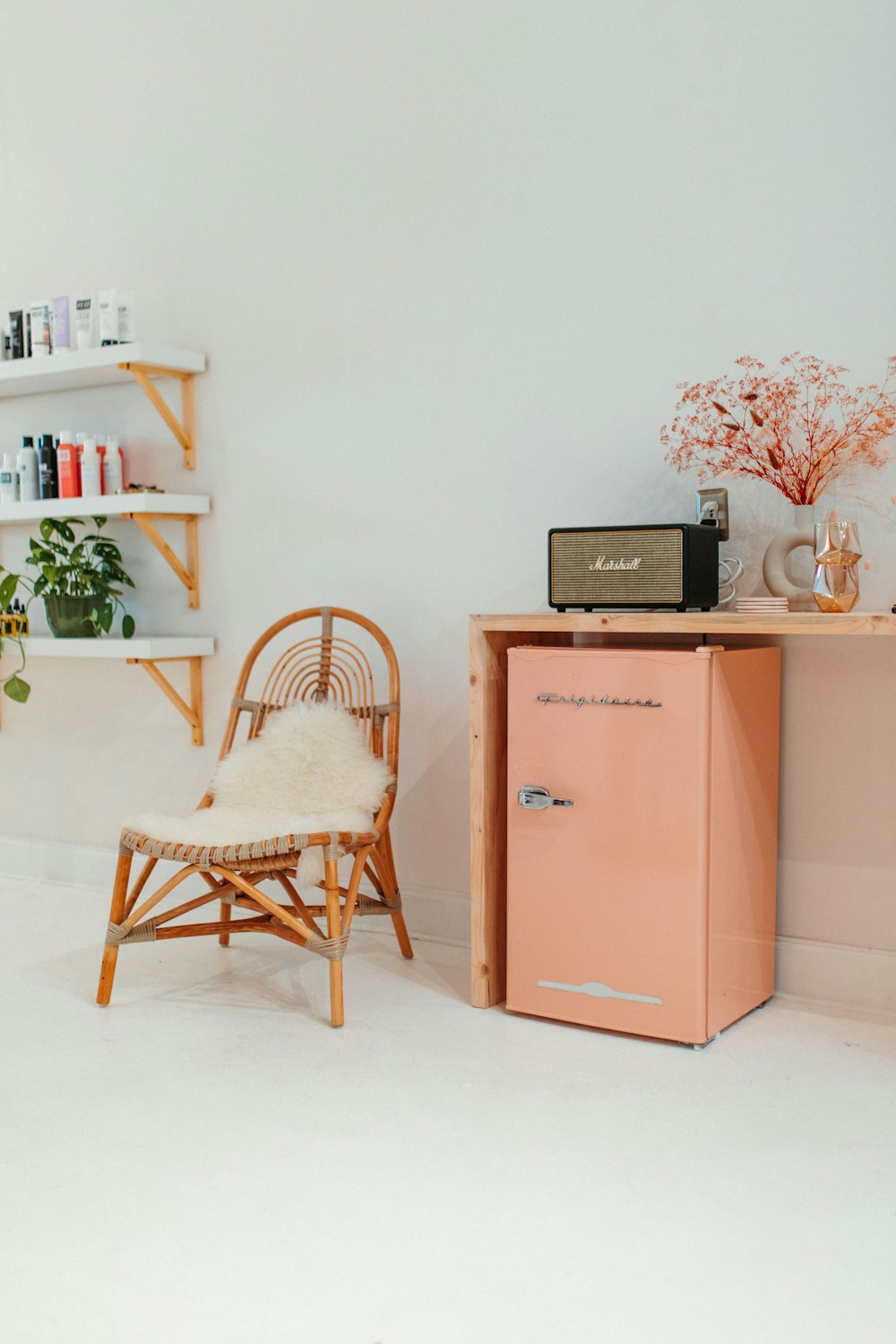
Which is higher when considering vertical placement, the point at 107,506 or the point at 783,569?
the point at 107,506

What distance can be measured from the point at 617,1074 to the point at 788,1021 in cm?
50

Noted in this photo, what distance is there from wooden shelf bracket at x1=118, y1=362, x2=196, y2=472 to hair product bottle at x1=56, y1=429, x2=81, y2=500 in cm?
30

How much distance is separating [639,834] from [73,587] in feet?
6.61

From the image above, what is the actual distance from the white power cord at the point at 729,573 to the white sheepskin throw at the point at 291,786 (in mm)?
881

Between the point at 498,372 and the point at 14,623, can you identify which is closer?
the point at 498,372

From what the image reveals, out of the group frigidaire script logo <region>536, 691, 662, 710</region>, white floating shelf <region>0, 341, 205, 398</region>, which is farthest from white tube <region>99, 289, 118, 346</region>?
frigidaire script logo <region>536, 691, 662, 710</region>

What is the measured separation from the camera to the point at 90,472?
3.51m

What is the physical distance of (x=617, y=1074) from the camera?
7.38 feet

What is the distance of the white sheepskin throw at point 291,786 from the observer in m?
2.62

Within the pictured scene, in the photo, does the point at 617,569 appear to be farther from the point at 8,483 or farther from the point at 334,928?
the point at 8,483

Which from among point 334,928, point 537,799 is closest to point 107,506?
point 334,928

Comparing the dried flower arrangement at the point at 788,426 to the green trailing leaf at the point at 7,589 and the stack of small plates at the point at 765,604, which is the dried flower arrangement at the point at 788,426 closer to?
the stack of small plates at the point at 765,604

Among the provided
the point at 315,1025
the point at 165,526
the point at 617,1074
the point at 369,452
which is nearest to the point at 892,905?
the point at 617,1074

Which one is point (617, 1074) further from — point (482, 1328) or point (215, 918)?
point (215, 918)
